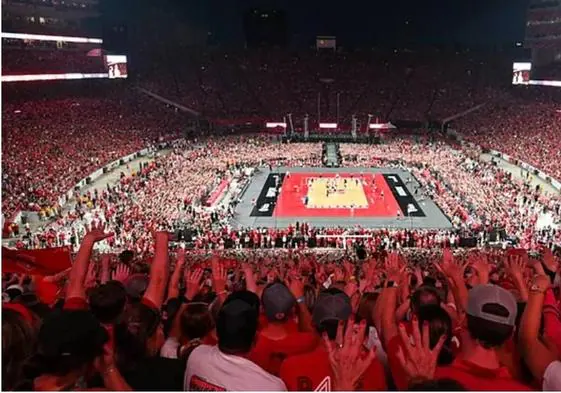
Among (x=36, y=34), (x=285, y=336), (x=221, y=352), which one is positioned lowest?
(x=285, y=336)

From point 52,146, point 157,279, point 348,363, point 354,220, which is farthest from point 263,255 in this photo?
point 52,146

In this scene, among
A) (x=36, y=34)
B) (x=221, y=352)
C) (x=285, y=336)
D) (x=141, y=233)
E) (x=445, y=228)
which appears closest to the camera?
(x=221, y=352)

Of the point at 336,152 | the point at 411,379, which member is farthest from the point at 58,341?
the point at 336,152

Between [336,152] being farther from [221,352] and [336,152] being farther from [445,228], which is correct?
[221,352]

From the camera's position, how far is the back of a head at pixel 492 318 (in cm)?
306

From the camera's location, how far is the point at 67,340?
9.23ft

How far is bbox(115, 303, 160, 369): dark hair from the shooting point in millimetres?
3623

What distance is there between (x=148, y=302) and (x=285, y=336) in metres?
0.97

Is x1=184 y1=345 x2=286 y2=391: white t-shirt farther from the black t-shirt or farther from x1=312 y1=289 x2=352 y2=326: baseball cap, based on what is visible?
x1=312 y1=289 x2=352 y2=326: baseball cap

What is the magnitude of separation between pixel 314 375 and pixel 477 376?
0.84 m

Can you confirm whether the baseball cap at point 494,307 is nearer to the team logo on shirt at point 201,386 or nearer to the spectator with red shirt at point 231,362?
the spectator with red shirt at point 231,362

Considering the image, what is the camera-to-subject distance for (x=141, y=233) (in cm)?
2291

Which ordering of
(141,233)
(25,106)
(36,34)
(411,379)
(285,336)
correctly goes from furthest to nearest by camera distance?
(36,34) → (25,106) → (141,233) → (285,336) → (411,379)

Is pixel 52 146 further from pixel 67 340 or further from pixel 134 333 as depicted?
pixel 67 340
